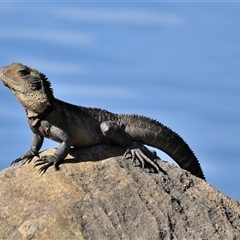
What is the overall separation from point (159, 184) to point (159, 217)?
894mm

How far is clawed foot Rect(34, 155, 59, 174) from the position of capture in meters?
10.9

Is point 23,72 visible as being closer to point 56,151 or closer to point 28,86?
point 28,86

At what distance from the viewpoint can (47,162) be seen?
11.0 m

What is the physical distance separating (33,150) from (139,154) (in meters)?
1.86

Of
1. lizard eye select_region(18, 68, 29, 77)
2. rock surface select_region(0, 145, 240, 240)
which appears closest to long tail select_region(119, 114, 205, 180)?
rock surface select_region(0, 145, 240, 240)

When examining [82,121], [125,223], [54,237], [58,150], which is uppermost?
[82,121]

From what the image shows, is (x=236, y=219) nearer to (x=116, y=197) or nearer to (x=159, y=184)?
(x=159, y=184)

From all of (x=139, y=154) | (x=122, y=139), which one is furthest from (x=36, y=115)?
(x=139, y=154)

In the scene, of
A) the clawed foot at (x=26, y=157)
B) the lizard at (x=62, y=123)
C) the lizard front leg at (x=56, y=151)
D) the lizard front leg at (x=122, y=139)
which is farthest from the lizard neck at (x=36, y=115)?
the lizard front leg at (x=122, y=139)

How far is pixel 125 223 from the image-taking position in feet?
32.3

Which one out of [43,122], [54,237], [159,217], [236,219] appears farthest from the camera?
[43,122]

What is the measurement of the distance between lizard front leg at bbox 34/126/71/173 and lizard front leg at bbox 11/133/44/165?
317 mm

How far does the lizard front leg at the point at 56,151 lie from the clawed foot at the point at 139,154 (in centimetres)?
107

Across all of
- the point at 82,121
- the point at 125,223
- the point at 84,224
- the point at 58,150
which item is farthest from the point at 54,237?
the point at 82,121
